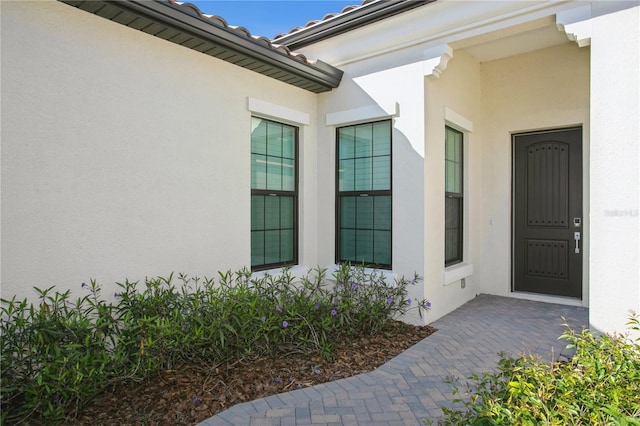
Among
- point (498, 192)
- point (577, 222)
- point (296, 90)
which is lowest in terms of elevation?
point (577, 222)

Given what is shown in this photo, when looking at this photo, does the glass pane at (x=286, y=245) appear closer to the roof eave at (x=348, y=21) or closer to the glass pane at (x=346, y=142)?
the glass pane at (x=346, y=142)

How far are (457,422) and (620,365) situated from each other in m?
1.05

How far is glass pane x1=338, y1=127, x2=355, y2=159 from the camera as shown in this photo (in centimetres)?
620

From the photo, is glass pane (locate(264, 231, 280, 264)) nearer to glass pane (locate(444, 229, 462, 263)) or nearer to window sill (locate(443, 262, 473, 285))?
window sill (locate(443, 262, 473, 285))

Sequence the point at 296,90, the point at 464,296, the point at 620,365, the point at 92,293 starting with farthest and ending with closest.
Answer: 1. the point at 464,296
2. the point at 296,90
3. the point at 92,293
4. the point at 620,365

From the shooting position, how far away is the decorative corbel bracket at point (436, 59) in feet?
17.0

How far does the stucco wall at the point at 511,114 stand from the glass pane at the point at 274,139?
12.0 ft

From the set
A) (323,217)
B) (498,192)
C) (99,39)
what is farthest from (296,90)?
(498,192)

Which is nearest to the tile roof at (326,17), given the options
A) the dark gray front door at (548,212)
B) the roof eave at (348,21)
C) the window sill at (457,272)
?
the roof eave at (348,21)

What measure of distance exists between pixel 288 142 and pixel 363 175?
1.27 metres

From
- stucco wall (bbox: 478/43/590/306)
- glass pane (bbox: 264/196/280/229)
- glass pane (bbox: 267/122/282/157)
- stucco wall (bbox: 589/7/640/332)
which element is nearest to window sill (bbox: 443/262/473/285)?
stucco wall (bbox: 478/43/590/306)

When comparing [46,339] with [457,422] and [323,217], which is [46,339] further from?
[323,217]

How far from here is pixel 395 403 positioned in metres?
3.29

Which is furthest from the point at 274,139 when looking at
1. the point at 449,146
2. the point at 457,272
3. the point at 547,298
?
the point at 547,298
